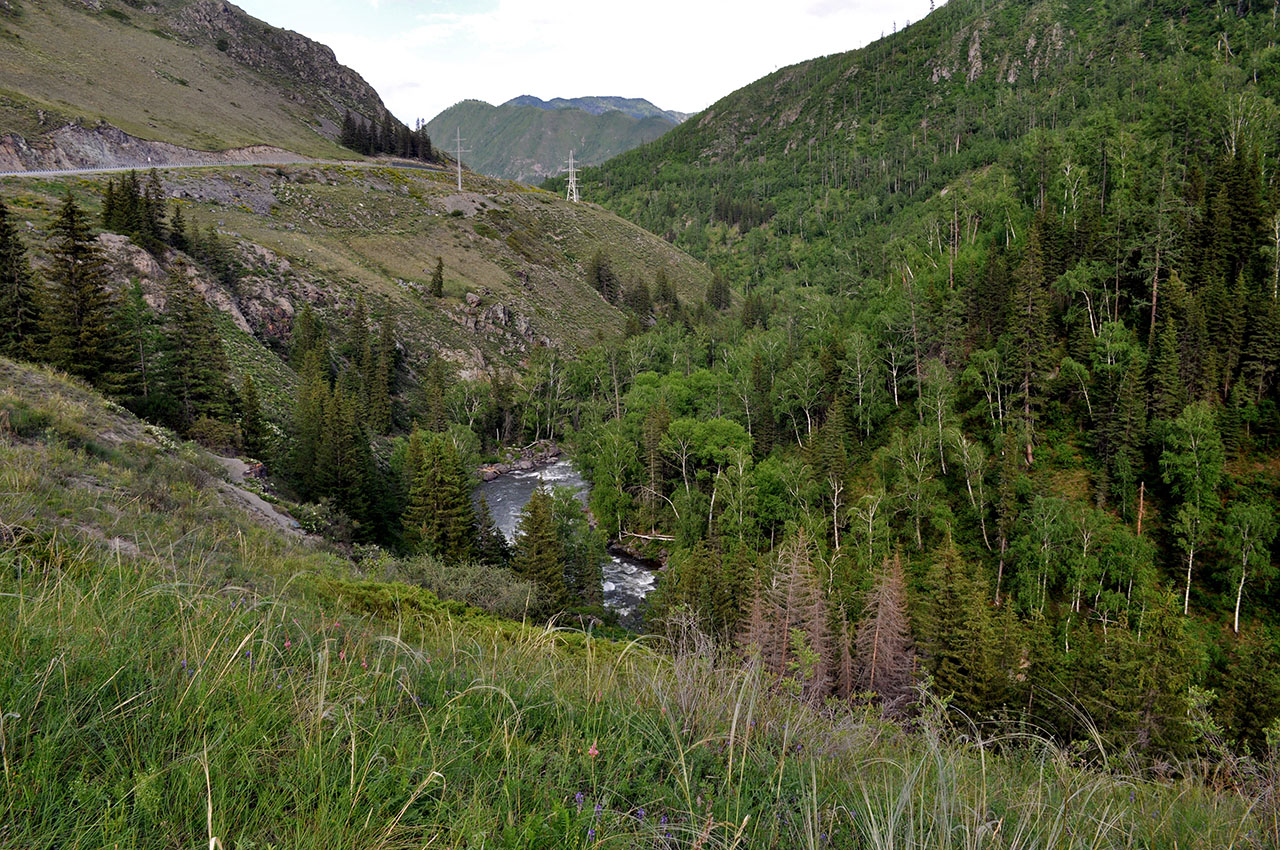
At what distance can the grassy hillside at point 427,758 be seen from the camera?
7.57 feet

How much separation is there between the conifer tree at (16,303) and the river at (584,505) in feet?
89.0

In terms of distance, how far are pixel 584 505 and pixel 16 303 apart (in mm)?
43682

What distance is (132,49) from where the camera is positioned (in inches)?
4178

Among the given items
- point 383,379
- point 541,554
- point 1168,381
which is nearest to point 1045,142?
point 1168,381

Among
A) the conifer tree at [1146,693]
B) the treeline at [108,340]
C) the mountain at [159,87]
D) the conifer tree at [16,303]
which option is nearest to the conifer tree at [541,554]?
the treeline at [108,340]

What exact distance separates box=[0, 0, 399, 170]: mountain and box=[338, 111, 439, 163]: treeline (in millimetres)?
3773

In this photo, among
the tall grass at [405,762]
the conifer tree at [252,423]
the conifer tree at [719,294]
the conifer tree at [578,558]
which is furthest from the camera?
the conifer tree at [719,294]

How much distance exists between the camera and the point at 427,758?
9.51ft

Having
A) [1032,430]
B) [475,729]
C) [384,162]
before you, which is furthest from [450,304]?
[475,729]

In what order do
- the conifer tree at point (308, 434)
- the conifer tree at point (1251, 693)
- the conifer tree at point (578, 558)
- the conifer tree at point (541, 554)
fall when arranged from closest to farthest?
1. the conifer tree at point (1251, 693)
2. the conifer tree at point (541, 554)
3. the conifer tree at point (308, 434)
4. the conifer tree at point (578, 558)

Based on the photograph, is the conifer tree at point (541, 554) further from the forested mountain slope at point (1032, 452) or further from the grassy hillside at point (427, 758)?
the grassy hillside at point (427, 758)

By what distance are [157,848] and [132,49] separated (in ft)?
503

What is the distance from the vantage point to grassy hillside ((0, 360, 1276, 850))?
2.31m

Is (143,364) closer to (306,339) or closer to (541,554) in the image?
(541,554)
